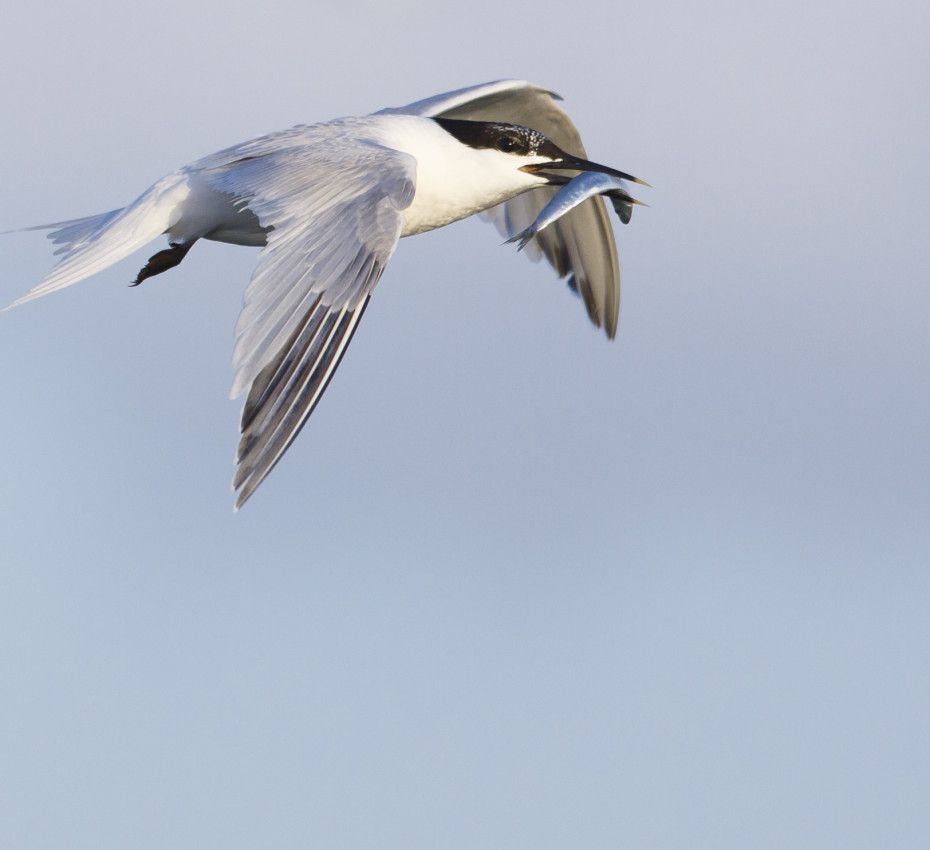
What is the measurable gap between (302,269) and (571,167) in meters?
2.92

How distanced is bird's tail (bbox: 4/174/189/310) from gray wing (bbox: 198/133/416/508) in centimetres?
39

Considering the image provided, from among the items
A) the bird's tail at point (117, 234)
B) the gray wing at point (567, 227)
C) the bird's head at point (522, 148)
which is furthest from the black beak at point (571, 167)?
the bird's tail at point (117, 234)

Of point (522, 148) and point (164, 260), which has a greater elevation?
point (522, 148)

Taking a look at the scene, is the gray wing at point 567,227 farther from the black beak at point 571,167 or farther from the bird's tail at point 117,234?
the bird's tail at point 117,234

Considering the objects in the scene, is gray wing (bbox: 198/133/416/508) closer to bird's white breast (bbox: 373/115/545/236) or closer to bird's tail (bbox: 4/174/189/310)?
bird's tail (bbox: 4/174/189/310)

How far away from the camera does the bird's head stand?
30.6 feet

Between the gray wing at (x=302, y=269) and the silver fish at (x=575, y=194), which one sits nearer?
the gray wing at (x=302, y=269)

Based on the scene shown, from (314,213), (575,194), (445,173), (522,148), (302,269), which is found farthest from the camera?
(522,148)

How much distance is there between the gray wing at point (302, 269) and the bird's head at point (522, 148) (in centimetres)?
121

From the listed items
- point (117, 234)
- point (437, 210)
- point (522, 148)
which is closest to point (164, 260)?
point (117, 234)

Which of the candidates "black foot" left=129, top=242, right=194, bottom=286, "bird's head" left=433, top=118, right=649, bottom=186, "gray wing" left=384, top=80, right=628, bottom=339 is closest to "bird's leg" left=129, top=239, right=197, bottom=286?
"black foot" left=129, top=242, right=194, bottom=286

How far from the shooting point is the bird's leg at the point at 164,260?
8.95 meters

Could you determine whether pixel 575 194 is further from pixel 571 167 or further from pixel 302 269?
pixel 302 269

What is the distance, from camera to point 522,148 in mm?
9500
